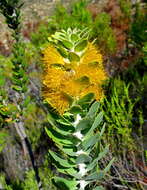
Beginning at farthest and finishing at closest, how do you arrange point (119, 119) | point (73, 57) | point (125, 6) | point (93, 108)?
point (125, 6) < point (119, 119) < point (93, 108) < point (73, 57)

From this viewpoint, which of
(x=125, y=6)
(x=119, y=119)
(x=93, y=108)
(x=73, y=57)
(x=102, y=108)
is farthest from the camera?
(x=125, y=6)

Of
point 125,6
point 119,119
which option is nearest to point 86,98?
point 119,119

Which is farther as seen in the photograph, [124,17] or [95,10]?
[95,10]

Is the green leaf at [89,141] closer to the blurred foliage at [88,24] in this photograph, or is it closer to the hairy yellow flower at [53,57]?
the hairy yellow flower at [53,57]

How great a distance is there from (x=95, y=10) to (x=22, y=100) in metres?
8.11

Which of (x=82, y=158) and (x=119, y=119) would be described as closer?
(x=82, y=158)

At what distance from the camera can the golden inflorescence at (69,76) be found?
125 centimetres

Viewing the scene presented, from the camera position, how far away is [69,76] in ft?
4.17

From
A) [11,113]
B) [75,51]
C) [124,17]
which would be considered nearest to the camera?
[75,51]

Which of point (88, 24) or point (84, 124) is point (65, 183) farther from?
point (88, 24)

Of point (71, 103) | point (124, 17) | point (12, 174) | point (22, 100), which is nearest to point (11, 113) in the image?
point (22, 100)

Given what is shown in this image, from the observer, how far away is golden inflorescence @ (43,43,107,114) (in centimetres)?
125

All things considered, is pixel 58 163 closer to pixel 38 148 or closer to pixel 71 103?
pixel 71 103

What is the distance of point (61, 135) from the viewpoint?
142 centimetres
